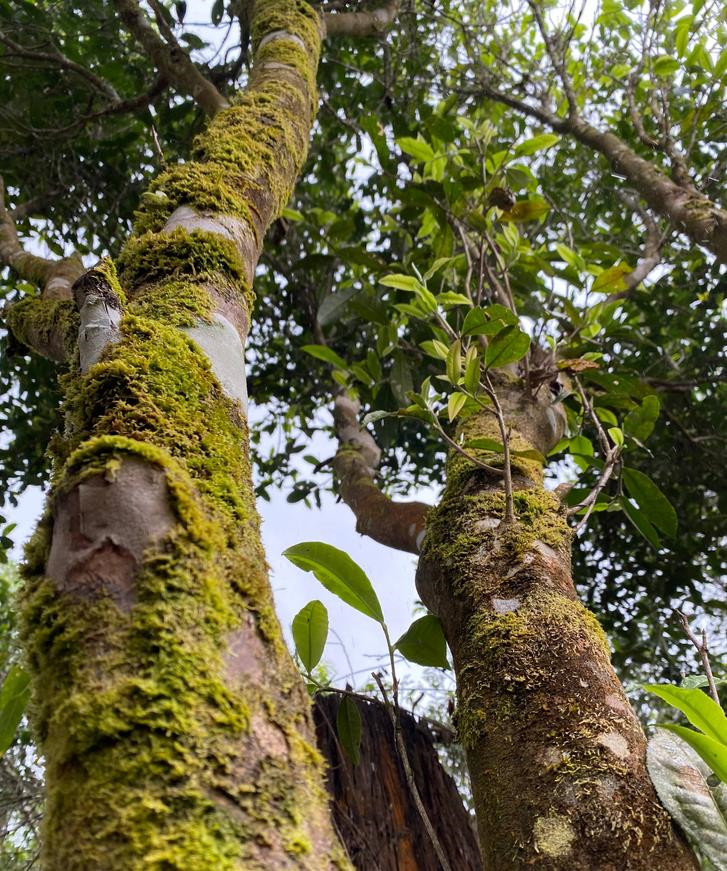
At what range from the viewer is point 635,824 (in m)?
0.81

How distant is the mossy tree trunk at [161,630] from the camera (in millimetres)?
427

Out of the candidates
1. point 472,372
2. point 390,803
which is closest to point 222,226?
point 472,372

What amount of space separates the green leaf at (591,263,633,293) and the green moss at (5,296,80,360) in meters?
1.62

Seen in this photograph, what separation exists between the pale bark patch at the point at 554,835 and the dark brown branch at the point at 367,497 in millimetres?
1046

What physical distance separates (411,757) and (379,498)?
831 mm

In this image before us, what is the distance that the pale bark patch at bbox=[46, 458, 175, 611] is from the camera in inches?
21.3

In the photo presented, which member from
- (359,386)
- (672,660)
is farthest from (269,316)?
(672,660)

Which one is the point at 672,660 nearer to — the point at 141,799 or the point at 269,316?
the point at 269,316

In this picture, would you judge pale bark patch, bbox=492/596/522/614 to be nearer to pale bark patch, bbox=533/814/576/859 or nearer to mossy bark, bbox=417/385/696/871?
mossy bark, bbox=417/385/696/871

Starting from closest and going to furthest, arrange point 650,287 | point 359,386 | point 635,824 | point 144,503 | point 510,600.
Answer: point 144,503
point 635,824
point 510,600
point 359,386
point 650,287

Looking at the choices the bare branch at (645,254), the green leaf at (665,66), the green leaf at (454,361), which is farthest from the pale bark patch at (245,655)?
the green leaf at (665,66)

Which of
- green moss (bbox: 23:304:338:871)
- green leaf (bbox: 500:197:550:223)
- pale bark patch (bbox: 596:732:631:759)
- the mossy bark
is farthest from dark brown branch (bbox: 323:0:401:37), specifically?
pale bark patch (bbox: 596:732:631:759)

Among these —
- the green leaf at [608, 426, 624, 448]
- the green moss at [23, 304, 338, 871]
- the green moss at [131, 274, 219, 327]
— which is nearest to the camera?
the green moss at [23, 304, 338, 871]

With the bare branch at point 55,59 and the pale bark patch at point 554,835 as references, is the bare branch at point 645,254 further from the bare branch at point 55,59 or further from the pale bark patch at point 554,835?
the bare branch at point 55,59
